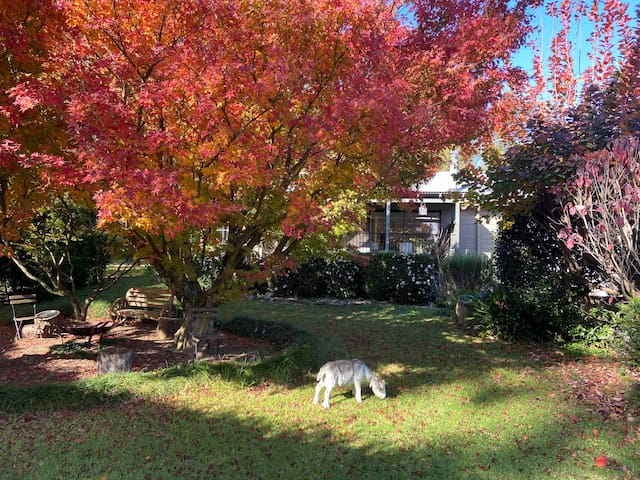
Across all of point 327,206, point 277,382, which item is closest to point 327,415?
point 277,382

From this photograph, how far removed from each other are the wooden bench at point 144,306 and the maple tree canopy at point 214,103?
3777 mm

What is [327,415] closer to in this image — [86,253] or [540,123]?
[540,123]

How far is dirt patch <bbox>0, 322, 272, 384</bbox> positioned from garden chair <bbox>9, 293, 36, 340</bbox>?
11.5 inches

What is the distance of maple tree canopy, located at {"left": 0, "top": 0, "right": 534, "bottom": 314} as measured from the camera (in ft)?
14.3

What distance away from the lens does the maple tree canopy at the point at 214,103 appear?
436 cm

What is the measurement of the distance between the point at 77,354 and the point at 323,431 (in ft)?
15.2

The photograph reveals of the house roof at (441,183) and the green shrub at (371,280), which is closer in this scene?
the green shrub at (371,280)

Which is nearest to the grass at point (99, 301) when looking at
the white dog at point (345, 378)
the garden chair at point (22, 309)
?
the garden chair at point (22, 309)

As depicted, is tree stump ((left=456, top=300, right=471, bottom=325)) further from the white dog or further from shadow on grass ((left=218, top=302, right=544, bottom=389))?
the white dog

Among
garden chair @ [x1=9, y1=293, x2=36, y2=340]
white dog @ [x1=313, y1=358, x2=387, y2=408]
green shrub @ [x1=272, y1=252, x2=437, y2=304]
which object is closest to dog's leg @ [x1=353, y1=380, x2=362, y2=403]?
white dog @ [x1=313, y1=358, x2=387, y2=408]

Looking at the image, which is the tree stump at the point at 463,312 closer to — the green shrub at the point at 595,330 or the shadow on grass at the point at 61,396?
the green shrub at the point at 595,330

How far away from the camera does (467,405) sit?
5.01 meters

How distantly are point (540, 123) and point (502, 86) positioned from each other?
2.01 m

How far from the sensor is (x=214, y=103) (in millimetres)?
4562
